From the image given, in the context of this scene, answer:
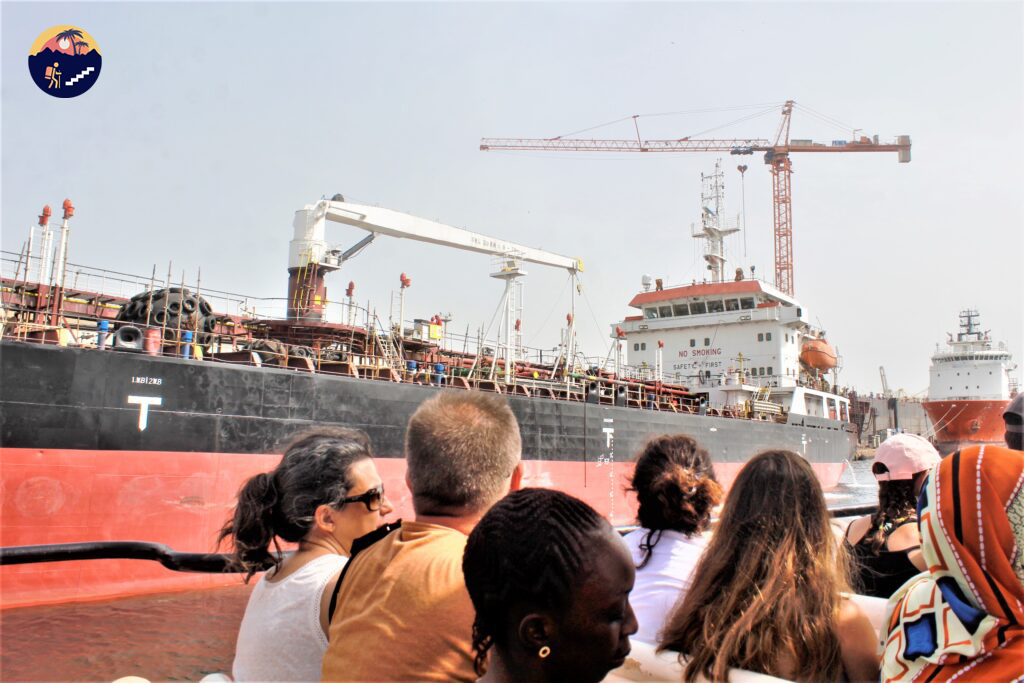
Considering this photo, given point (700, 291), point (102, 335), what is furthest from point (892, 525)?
point (700, 291)

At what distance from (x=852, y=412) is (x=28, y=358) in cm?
4058

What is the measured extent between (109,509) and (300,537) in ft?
23.6

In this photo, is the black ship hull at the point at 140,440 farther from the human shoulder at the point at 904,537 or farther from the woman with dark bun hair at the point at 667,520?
the human shoulder at the point at 904,537

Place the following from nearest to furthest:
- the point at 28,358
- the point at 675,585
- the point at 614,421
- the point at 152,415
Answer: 1. the point at 675,585
2. the point at 28,358
3. the point at 152,415
4. the point at 614,421

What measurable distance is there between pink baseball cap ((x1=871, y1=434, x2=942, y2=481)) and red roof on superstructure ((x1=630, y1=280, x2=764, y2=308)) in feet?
69.2

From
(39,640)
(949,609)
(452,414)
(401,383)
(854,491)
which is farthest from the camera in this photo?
(854,491)

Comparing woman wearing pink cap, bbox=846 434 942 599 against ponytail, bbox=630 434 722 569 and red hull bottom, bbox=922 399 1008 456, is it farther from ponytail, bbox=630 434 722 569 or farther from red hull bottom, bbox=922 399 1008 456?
red hull bottom, bbox=922 399 1008 456

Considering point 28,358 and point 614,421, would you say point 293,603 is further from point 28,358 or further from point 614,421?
point 614,421

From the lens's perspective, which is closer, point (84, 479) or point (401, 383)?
point (84, 479)

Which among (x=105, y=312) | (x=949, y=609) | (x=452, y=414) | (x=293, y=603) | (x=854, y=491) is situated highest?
(x=105, y=312)

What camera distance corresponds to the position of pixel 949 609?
1312 mm

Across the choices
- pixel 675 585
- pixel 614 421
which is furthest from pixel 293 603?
pixel 614 421

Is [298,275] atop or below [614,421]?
atop

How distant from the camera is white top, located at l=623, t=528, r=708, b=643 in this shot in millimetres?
1984
